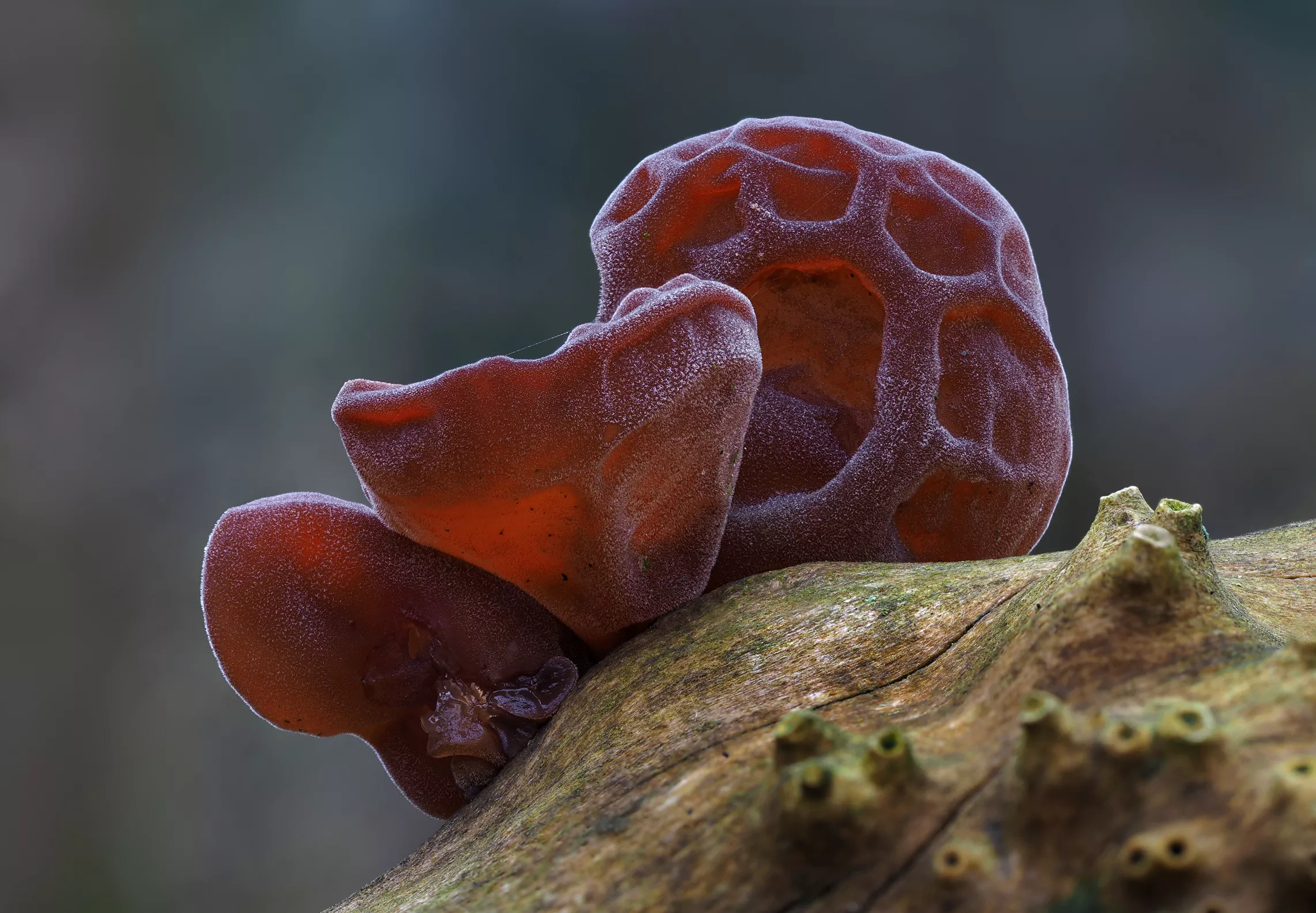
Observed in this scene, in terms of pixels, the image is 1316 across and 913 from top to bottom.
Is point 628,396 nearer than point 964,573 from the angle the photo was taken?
Yes

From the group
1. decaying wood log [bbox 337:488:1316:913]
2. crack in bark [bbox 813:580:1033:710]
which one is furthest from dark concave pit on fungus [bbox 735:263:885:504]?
crack in bark [bbox 813:580:1033:710]

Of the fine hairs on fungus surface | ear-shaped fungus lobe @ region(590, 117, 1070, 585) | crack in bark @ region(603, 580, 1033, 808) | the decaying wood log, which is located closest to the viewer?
the decaying wood log

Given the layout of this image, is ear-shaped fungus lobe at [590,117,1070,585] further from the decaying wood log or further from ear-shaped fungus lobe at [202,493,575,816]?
ear-shaped fungus lobe at [202,493,575,816]

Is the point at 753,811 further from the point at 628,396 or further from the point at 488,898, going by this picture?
the point at 628,396

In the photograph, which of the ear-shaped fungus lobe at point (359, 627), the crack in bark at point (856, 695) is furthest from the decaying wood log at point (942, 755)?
the ear-shaped fungus lobe at point (359, 627)

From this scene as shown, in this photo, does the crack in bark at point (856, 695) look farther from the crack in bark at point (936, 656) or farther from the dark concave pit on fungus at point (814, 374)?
the dark concave pit on fungus at point (814, 374)

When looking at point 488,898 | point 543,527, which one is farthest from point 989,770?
point 543,527
